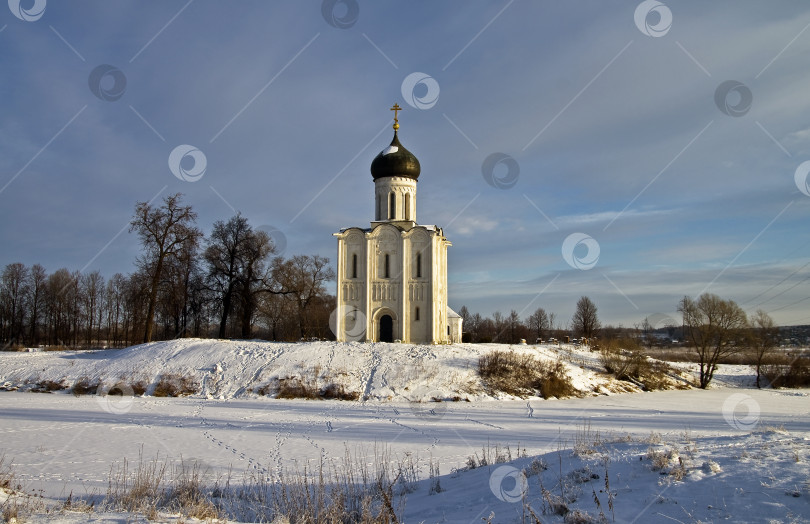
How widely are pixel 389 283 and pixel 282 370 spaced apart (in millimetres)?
10021

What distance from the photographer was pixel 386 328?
113 ft

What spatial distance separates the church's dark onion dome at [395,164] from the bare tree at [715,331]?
2200 centimetres

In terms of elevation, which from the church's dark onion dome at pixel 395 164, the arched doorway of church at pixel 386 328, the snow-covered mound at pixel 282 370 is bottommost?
the snow-covered mound at pixel 282 370

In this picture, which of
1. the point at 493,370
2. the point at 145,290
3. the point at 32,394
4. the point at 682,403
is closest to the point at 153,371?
the point at 32,394

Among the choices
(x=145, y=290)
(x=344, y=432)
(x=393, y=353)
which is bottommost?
(x=344, y=432)

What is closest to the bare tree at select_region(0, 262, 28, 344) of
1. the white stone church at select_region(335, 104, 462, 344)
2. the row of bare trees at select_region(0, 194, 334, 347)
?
the row of bare trees at select_region(0, 194, 334, 347)

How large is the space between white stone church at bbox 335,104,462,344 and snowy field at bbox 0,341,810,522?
387cm

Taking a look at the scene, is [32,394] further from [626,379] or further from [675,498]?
[626,379]

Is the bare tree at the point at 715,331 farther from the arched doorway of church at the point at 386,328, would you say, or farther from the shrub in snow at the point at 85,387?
the shrub in snow at the point at 85,387

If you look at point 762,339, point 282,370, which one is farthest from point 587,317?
point 282,370

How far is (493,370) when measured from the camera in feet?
88.7

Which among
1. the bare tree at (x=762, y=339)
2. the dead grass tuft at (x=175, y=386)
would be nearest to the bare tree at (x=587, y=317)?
the bare tree at (x=762, y=339)

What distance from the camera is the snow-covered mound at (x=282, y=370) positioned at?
2522 cm

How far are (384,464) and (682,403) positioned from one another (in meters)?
19.9
